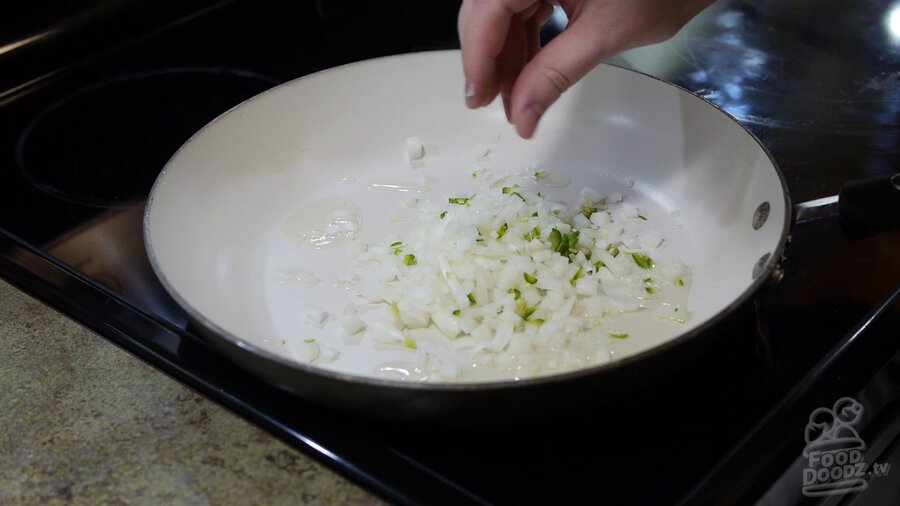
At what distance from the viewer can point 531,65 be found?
0.71 meters

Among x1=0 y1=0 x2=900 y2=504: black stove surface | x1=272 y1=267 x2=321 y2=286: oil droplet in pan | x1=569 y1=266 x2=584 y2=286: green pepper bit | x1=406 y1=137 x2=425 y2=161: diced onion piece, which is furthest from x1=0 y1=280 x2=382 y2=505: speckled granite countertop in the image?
x1=406 y1=137 x2=425 y2=161: diced onion piece

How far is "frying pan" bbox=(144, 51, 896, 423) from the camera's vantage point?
565 mm

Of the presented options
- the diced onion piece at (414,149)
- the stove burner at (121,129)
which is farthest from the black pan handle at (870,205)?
the stove burner at (121,129)

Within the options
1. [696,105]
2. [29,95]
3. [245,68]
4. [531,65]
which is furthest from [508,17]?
[29,95]

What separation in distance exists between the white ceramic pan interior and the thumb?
0.67 feet

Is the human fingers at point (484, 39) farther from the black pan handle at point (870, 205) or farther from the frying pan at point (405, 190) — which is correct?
the black pan handle at point (870, 205)

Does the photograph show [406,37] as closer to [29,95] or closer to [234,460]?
[29,95]

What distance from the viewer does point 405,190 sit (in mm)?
933

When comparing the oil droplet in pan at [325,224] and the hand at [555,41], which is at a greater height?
the hand at [555,41]

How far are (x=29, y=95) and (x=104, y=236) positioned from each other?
1.47ft

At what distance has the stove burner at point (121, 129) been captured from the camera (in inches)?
38.6

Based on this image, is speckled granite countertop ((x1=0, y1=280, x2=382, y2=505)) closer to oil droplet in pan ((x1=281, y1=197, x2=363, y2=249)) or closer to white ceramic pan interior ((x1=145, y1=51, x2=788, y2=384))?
white ceramic pan interior ((x1=145, y1=51, x2=788, y2=384))

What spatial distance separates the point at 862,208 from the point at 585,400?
33cm

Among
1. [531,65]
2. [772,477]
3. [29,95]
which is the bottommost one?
[772,477]
